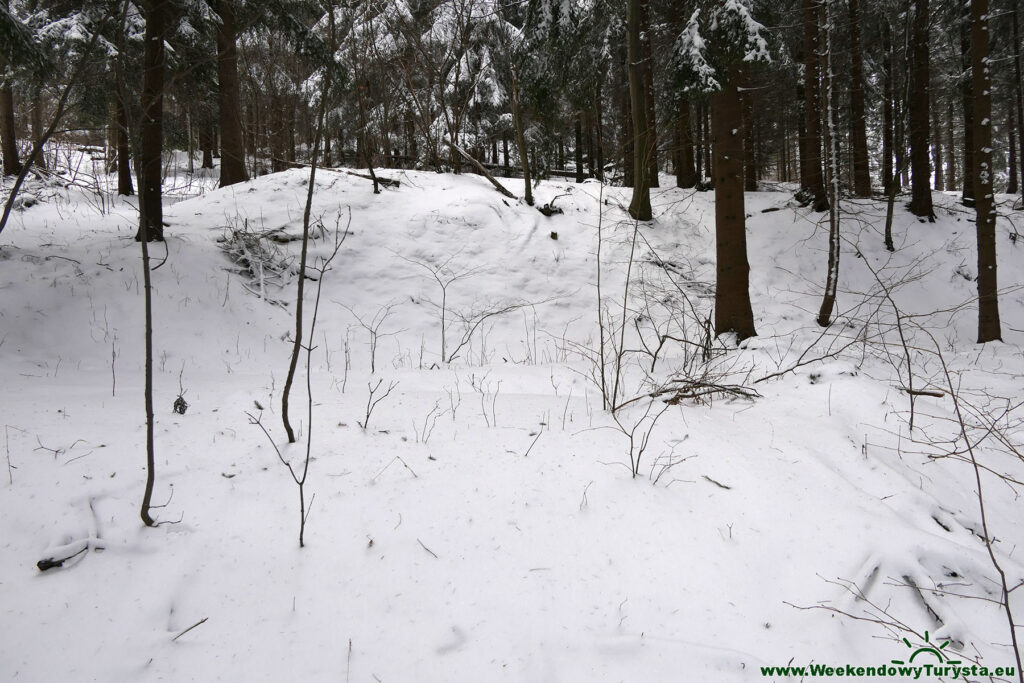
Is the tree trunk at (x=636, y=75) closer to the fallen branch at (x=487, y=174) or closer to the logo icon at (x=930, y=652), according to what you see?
the fallen branch at (x=487, y=174)

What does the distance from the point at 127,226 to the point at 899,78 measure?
1915cm

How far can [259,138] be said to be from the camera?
20.8m

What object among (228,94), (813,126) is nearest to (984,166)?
(813,126)

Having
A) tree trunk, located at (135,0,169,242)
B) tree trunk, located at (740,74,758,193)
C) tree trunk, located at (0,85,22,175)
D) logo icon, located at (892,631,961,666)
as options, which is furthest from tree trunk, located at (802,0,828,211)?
tree trunk, located at (0,85,22,175)

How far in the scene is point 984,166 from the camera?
749cm

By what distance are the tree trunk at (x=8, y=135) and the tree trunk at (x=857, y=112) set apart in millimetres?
20444

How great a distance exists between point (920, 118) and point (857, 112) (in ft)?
5.03

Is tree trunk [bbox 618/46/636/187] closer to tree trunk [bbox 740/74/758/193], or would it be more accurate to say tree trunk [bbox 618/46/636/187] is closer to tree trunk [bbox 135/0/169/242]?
tree trunk [bbox 740/74/758/193]

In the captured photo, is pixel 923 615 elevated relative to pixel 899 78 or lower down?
lower down

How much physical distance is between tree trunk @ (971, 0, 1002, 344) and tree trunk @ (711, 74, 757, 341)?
4.25m

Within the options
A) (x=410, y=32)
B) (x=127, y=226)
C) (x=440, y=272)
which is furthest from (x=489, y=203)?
(x=127, y=226)

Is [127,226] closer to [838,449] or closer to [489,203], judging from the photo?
[489,203]

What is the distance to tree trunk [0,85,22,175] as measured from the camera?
12.4 m

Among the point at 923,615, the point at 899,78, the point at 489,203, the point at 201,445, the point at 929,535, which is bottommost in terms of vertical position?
the point at 923,615
